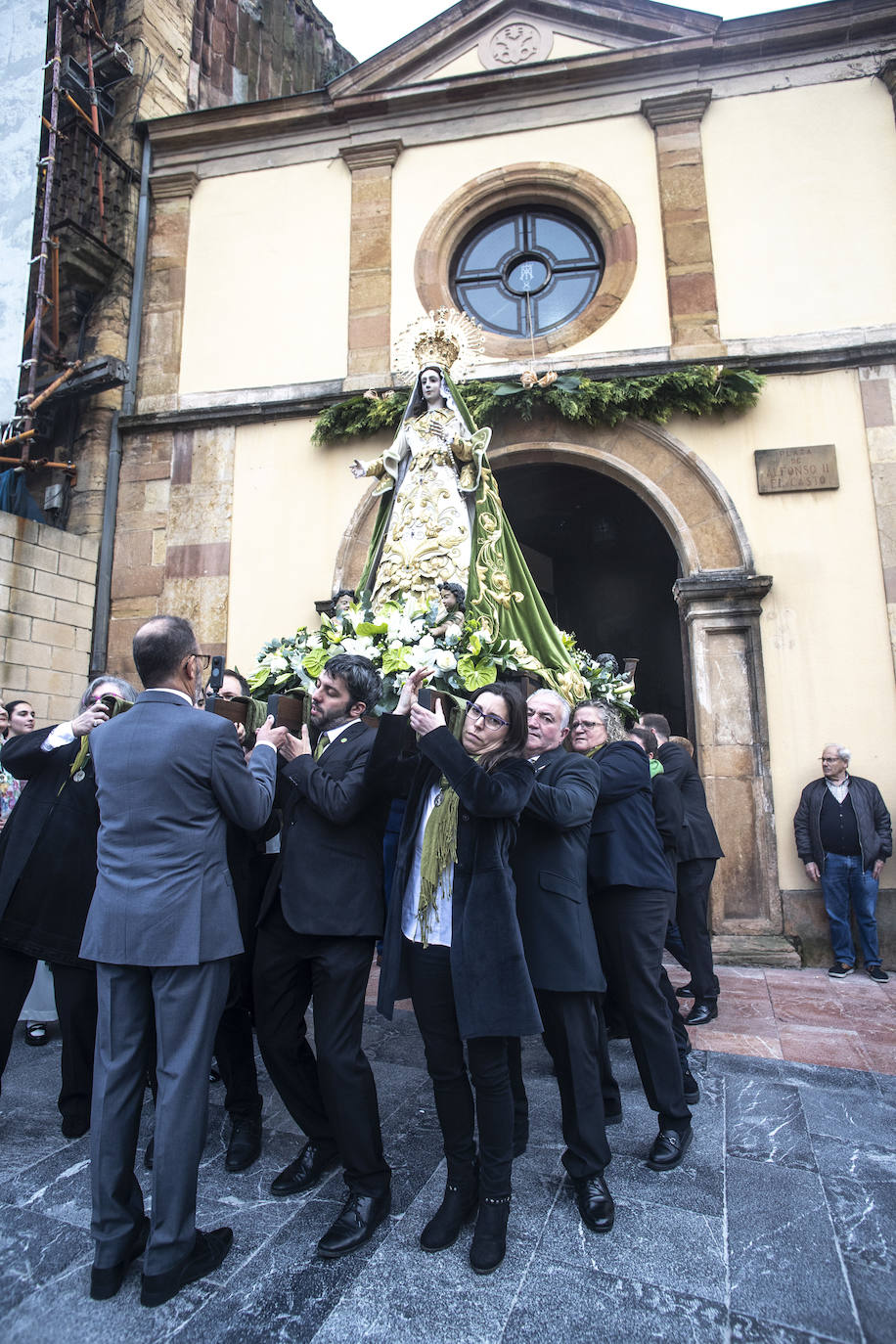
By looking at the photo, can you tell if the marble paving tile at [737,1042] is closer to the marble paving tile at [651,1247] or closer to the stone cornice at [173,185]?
the marble paving tile at [651,1247]

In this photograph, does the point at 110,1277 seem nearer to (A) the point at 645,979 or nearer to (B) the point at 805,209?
(A) the point at 645,979

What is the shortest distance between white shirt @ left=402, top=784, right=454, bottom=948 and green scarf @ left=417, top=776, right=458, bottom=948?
1 cm

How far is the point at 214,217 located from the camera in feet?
31.3

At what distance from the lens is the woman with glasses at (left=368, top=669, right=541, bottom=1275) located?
241 centimetres

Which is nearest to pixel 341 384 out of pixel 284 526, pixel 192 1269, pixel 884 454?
pixel 284 526

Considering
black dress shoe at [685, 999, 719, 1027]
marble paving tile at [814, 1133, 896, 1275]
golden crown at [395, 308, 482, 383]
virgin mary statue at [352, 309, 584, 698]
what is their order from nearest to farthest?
marble paving tile at [814, 1133, 896, 1275] → virgin mary statue at [352, 309, 584, 698] → black dress shoe at [685, 999, 719, 1027] → golden crown at [395, 308, 482, 383]

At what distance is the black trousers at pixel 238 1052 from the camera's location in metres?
3.05

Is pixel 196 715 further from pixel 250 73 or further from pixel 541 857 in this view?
pixel 250 73

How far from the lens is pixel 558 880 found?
9.05 feet

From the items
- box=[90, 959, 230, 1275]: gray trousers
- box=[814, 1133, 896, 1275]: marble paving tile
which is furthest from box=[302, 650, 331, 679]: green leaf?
box=[814, 1133, 896, 1275]: marble paving tile

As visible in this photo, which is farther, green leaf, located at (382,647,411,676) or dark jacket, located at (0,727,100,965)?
green leaf, located at (382,647,411,676)

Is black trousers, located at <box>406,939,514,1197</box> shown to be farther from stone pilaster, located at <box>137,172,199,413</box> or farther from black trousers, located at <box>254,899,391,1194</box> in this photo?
stone pilaster, located at <box>137,172,199,413</box>

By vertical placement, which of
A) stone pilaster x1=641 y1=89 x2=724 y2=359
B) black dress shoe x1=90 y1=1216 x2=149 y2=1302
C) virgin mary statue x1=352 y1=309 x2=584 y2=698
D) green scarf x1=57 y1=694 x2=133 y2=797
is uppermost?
stone pilaster x1=641 y1=89 x2=724 y2=359

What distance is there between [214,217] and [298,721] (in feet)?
27.6
